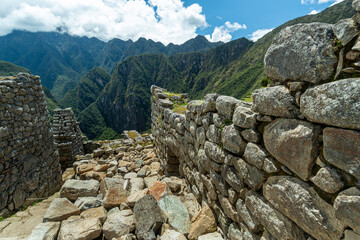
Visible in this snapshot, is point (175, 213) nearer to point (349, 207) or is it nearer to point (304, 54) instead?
point (349, 207)

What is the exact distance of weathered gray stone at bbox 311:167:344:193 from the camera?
4.81 feet

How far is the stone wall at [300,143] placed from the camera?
139 centimetres

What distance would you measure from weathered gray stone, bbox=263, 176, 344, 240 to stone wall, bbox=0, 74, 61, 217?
7.48 metres

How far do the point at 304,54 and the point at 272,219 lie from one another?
1934mm

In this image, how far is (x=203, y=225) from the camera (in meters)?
3.45

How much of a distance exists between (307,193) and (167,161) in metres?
5.45

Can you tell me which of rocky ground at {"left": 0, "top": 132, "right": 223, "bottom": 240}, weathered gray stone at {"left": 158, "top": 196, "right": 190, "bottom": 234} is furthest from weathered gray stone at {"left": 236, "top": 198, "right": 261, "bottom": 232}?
weathered gray stone at {"left": 158, "top": 196, "right": 190, "bottom": 234}

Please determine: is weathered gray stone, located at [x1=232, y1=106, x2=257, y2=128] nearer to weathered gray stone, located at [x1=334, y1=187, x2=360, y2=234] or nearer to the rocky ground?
weathered gray stone, located at [x1=334, y1=187, x2=360, y2=234]

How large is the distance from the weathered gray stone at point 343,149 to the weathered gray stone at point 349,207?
16 centimetres

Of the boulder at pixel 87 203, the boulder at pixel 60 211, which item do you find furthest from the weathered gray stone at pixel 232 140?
the boulder at pixel 60 211

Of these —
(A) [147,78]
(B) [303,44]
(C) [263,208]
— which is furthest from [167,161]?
(A) [147,78]

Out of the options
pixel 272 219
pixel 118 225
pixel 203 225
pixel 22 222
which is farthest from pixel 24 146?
pixel 272 219

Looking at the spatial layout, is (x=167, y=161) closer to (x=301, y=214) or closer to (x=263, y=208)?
(x=263, y=208)

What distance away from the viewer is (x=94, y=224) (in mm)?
3779
